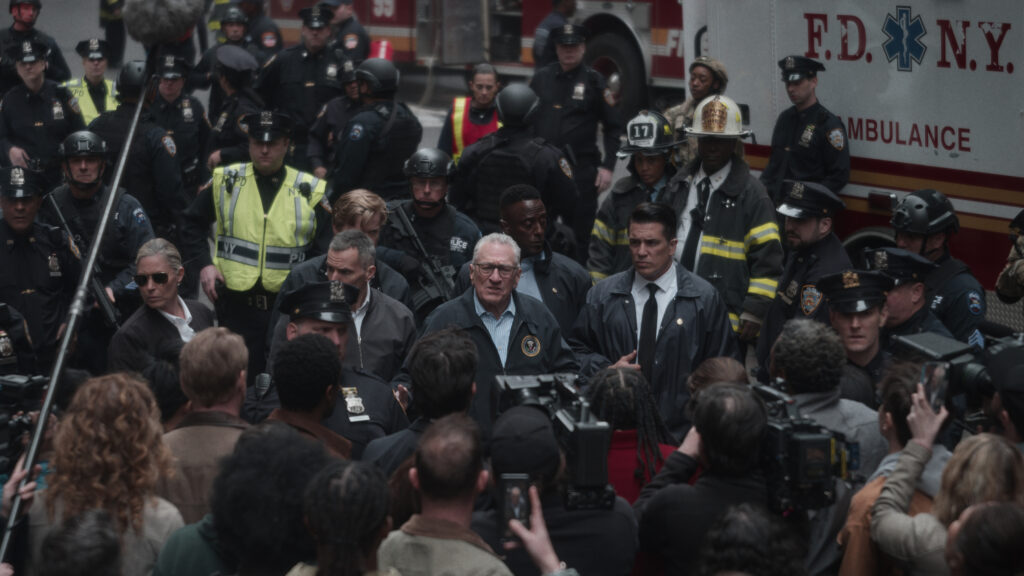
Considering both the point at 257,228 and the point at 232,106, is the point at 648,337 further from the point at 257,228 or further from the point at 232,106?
the point at 232,106

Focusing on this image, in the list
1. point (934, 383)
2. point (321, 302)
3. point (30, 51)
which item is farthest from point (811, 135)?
point (30, 51)

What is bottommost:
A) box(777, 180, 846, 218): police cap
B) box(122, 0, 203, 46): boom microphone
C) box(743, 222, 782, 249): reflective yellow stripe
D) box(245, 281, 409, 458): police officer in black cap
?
box(245, 281, 409, 458): police officer in black cap

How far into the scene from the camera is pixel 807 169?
871 centimetres

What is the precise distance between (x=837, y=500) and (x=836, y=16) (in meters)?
5.44

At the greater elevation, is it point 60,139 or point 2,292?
point 60,139

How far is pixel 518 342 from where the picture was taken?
19.0 ft

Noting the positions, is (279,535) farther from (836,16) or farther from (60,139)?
(60,139)

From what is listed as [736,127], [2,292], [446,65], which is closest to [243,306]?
[2,292]

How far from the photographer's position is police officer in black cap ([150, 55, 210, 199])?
34.4 ft

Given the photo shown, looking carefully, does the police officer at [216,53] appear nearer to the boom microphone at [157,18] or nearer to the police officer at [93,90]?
the police officer at [93,90]

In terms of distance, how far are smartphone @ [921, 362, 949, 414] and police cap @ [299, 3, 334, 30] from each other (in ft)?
28.8

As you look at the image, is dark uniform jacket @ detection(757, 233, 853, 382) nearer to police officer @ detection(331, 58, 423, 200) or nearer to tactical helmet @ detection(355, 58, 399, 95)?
police officer @ detection(331, 58, 423, 200)

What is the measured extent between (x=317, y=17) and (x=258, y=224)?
4.89 m

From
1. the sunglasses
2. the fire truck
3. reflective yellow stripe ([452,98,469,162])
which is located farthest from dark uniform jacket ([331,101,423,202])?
the sunglasses
